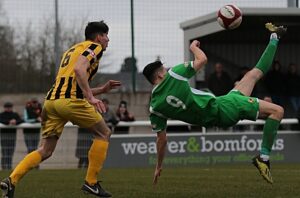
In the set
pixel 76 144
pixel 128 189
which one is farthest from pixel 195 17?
pixel 128 189

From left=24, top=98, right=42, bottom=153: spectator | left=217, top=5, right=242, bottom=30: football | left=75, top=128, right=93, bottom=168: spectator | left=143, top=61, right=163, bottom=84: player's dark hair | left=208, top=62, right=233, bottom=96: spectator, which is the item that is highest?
left=217, top=5, right=242, bottom=30: football

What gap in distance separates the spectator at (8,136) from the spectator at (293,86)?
7.33 metres

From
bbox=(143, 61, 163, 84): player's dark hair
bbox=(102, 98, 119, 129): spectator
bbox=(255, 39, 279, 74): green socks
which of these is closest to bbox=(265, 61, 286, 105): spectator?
bbox=(102, 98, 119, 129): spectator

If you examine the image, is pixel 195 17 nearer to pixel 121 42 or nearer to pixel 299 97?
pixel 121 42

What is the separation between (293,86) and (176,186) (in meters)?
10.5

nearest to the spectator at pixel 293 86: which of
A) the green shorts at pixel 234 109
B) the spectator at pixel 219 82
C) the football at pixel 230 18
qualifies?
the spectator at pixel 219 82

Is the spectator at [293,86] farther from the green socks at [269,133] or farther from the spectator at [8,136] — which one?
the green socks at [269,133]

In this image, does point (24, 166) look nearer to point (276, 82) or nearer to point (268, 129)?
point (268, 129)

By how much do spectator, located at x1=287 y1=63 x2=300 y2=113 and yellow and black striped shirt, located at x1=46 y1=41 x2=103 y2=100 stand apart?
40.2 ft

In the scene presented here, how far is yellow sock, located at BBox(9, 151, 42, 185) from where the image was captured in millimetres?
9180

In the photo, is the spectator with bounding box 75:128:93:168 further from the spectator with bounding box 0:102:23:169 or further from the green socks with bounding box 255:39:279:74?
the green socks with bounding box 255:39:279:74

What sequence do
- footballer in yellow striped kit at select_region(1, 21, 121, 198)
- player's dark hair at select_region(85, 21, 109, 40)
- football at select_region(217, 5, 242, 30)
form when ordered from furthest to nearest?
1. football at select_region(217, 5, 242, 30)
2. player's dark hair at select_region(85, 21, 109, 40)
3. footballer in yellow striped kit at select_region(1, 21, 121, 198)

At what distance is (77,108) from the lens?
9.38 metres

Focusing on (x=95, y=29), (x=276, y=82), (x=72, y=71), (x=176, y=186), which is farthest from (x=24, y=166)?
(x=276, y=82)
